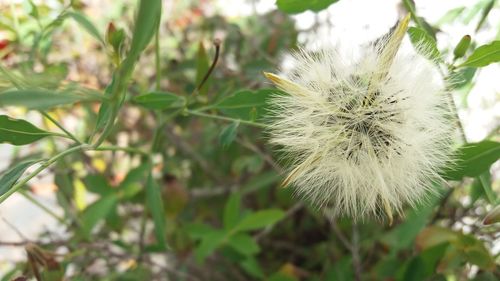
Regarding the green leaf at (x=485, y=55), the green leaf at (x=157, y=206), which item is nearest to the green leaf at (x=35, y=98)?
the green leaf at (x=157, y=206)

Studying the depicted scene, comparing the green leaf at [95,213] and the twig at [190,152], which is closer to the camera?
the green leaf at [95,213]

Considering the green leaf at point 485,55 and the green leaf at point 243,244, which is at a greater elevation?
the green leaf at point 485,55

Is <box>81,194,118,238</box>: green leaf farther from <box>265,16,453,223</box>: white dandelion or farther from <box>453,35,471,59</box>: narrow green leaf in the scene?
<box>453,35,471,59</box>: narrow green leaf

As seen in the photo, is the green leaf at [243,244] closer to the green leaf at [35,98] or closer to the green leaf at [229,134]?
the green leaf at [229,134]

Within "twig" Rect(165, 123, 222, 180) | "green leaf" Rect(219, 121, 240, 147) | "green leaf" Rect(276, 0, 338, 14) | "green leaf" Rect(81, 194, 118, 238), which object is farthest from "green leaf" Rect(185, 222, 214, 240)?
"green leaf" Rect(276, 0, 338, 14)

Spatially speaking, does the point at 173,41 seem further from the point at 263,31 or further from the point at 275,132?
the point at 275,132

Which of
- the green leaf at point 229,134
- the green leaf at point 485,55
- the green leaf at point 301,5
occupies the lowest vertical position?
the green leaf at point 229,134

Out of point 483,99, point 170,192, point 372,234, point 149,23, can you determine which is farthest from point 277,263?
point 149,23
